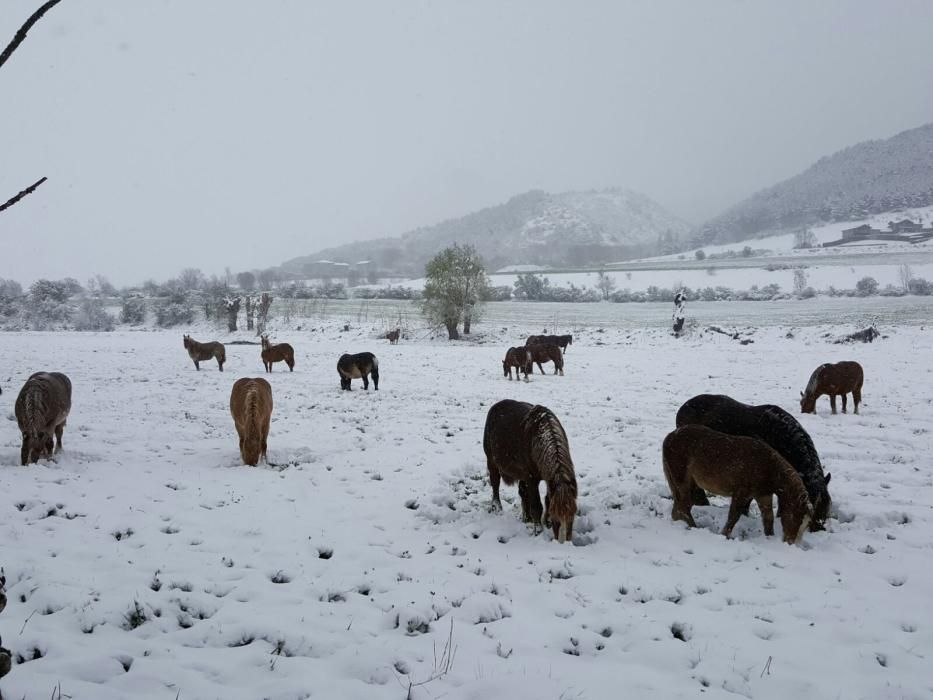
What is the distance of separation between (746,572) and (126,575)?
242 inches

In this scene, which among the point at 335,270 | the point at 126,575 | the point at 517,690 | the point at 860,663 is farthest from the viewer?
the point at 335,270

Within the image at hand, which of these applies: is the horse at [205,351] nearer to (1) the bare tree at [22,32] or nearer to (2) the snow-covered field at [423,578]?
(2) the snow-covered field at [423,578]

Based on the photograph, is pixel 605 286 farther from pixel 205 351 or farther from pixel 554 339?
pixel 205 351

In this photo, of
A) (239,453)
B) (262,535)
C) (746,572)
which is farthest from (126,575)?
(746,572)

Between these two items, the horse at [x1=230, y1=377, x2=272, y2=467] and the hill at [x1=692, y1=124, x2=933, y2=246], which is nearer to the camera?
the horse at [x1=230, y1=377, x2=272, y2=467]

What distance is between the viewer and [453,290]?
41812mm

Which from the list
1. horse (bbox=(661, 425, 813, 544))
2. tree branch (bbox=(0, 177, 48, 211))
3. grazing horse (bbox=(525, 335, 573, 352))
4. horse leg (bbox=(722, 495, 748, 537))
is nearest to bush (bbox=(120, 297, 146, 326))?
grazing horse (bbox=(525, 335, 573, 352))

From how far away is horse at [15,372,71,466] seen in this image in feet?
25.2

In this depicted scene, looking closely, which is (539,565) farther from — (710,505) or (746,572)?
(710,505)

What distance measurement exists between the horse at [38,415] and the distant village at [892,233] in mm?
126366

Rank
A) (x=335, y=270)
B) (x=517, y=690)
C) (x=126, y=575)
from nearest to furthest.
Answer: (x=517, y=690), (x=126, y=575), (x=335, y=270)

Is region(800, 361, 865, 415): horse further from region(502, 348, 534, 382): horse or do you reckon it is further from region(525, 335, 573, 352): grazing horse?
region(525, 335, 573, 352): grazing horse

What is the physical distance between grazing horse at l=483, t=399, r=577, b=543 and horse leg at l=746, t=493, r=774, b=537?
2.29m

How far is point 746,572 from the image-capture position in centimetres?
515
